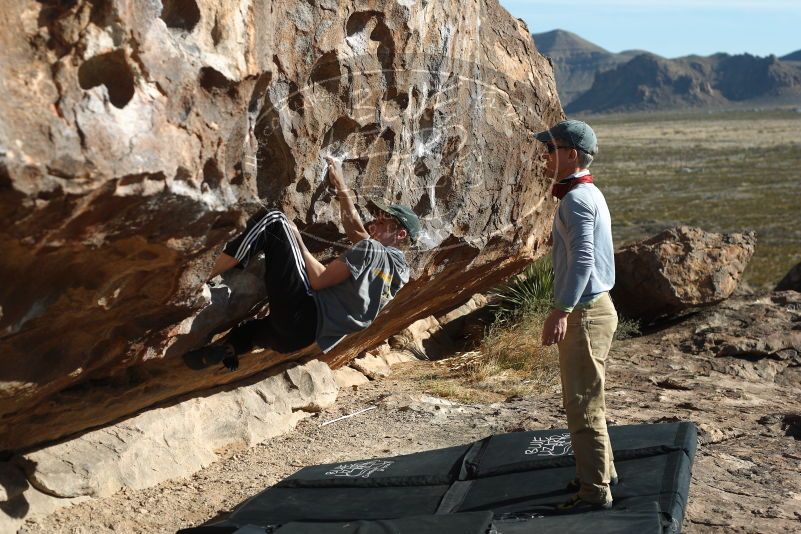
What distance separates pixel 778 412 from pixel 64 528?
4.68m

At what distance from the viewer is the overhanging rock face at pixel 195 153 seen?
3422mm

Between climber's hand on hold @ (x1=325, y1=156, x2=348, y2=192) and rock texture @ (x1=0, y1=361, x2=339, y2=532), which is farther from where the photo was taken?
climber's hand on hold @ (x1=325, y1=156, x2=348, y2=192)

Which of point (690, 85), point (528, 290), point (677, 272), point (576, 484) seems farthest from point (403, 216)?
point (690, 85)

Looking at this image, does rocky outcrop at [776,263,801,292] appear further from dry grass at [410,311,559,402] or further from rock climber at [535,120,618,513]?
rock climber at [535,120,618,513]

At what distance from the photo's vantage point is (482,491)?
521 centimetres

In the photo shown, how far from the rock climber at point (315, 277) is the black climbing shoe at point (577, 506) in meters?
1.24

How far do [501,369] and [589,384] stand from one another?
358 cm

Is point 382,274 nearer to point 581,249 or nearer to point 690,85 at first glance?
point 581,249

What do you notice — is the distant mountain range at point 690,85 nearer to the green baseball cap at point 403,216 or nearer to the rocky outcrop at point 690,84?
the rocky outcrop at point 690,84

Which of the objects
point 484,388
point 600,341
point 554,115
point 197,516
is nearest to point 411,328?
point 484,388

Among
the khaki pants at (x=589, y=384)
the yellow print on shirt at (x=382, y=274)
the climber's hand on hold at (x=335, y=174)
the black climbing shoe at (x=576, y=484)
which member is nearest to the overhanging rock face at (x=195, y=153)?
the climber's hand on hold at (x=335, y=174)

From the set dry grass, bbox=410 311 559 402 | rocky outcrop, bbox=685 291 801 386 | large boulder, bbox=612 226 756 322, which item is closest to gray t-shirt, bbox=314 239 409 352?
dry grass, bbox=410 311 559 402

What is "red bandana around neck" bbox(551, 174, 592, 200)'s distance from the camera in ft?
14.9

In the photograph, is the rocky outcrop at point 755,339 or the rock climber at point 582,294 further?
the rocky outcrop at point 755,339
